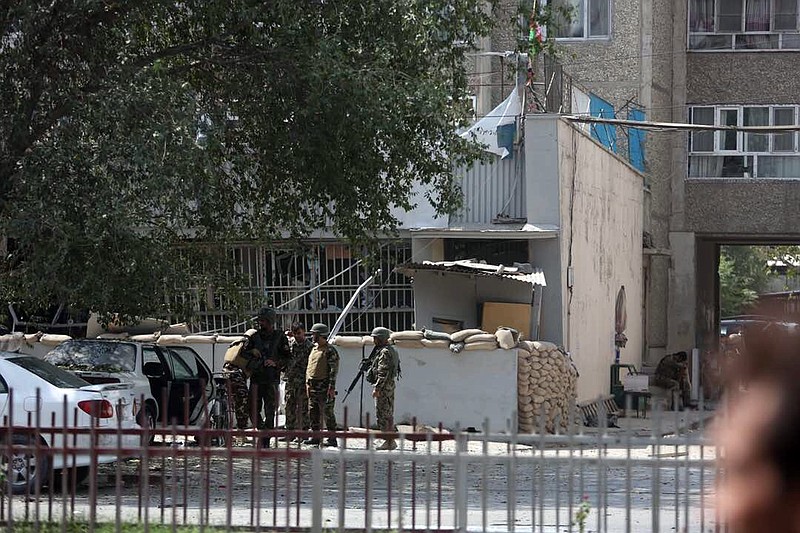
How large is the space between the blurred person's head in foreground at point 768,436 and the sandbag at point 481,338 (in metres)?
Result: 14.7

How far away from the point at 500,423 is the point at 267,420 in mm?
3786

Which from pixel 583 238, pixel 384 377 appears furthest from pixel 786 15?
pixel 384 377

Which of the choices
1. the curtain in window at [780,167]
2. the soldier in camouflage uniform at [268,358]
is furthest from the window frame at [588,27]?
the soldier in camouflage uniform at [268,358]

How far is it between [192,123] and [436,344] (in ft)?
21.5

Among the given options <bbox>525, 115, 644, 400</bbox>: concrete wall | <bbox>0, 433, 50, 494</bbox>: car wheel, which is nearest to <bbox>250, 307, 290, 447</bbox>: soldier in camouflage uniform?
<bbox>0, 433, 50, 494</bbox>: car wheel

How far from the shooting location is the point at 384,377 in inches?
631

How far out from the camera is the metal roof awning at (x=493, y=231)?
1930 cm

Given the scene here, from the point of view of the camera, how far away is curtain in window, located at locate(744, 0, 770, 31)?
29.9m

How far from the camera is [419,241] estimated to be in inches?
810

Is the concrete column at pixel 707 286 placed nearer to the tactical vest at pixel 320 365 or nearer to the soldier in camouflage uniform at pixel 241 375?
the tactical vest at pixel 320 365

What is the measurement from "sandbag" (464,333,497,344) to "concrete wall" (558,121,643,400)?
2.08m

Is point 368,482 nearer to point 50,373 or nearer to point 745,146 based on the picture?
point 50,373

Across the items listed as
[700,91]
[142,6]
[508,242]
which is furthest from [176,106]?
[700,91]

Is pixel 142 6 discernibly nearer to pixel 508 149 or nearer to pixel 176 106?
pixel 176 106
